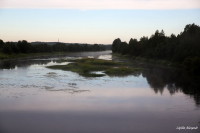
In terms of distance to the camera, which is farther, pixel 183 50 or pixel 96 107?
pixel 183 50

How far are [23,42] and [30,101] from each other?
81.5 metres

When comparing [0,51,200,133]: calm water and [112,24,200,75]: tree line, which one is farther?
[112,24,200,75]: tree line

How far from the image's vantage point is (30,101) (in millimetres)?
22094

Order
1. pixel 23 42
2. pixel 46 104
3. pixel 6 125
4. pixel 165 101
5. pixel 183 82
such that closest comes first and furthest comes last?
pixel 6 125 → pixel 46 104 → pixel 165 101 → pixel 183 82 → pixel 23 42

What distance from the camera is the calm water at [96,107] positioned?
1587 centimetres

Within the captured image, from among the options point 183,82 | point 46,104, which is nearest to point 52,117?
point 46,104

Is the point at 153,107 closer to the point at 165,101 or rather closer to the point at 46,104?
the point at 165,101

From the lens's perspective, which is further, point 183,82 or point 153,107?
point 183,82

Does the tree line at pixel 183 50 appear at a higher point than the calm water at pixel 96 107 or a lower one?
higher

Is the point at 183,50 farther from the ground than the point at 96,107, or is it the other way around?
the point at 183,50

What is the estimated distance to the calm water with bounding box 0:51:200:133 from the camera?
625 inches

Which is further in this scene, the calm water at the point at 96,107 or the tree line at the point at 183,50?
the tree line at the point at 183,50

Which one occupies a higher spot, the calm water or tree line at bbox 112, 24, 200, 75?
tree line at bbox 112, 24, 200, 75

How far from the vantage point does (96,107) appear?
2031 centimetres
